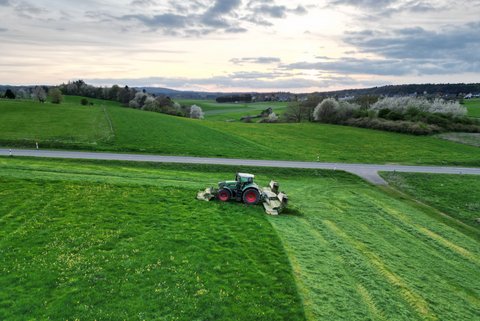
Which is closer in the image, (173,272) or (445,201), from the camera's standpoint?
(173,272)

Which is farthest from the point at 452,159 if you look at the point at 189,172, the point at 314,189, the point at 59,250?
the point at 59,250

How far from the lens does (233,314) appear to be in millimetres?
13758

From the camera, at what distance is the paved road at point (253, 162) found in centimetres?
4325

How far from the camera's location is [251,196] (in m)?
26.5

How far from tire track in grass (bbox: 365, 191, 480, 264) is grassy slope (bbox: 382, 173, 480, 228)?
5.62 metres

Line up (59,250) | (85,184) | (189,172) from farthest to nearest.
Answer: (189,172) < (85,184) < (59,250)

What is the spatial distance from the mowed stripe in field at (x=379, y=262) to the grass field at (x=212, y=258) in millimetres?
73

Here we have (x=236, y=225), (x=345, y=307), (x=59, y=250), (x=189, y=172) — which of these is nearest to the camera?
(x=345, y=307)

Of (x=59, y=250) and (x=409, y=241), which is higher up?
(x=59, y=250)

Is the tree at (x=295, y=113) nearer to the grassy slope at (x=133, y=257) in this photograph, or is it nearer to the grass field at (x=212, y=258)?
the grass field at (x=212, y=258)

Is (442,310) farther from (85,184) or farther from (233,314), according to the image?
(85,184)

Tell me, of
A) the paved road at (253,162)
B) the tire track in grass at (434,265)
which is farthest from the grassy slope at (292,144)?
the tire track in grass at (434,265)

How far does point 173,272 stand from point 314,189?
2169 centimetres

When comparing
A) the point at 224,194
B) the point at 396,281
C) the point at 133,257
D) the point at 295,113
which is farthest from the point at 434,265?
the point at 295,113
